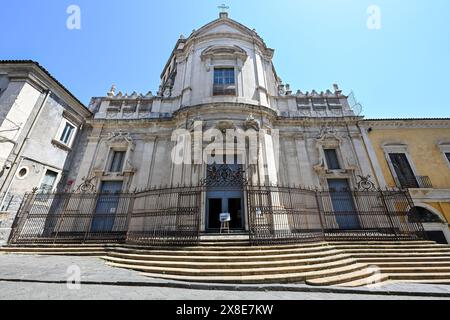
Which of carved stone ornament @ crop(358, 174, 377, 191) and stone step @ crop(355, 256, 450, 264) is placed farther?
carved stone ornament @ crop(358, 174, 377, 191)

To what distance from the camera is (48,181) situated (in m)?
10.3

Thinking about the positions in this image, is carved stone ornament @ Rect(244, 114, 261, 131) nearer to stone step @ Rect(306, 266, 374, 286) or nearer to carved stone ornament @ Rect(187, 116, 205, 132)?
carved stone ornament @ Rect(187, 116, 205, 132)

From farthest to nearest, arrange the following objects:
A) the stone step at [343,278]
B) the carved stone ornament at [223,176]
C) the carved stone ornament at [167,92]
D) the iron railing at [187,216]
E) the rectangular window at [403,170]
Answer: the carved stone ornament at [167,92]
the rectangular window at [403,170]
the carved stone ornament at [223,176]
the iron railing at [187,216]
the stone step at [343,278]

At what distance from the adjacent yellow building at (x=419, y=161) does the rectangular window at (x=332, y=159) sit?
201 centimetres

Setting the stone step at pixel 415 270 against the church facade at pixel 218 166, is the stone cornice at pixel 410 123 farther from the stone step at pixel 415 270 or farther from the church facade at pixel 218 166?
the stone step at pixel 415 270

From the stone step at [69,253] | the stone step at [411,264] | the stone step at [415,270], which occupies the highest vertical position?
the stone step at [69,253]

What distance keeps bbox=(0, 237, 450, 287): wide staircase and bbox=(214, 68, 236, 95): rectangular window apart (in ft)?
31.8

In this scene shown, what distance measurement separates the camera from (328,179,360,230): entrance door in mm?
9898

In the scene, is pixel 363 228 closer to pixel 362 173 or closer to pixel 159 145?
pixel 362 173

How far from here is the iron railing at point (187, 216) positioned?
8.03 meters

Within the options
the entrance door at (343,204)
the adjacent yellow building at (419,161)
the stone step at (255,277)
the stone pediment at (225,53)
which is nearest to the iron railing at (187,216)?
the entrance door at (343,204)

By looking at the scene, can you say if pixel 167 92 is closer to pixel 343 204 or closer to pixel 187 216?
pixel 187 216

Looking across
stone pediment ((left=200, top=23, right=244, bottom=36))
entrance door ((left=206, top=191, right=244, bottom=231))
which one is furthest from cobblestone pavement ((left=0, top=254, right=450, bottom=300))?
stone pediment ((left=200, top=23, right=244, bottom=36))
